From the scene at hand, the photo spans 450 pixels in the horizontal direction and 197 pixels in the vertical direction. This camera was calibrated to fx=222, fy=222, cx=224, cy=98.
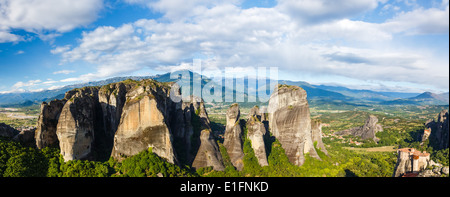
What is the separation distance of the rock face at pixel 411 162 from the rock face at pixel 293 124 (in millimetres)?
11291

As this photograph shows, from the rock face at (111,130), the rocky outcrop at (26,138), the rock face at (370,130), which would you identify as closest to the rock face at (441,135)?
the rock face at (370,130)

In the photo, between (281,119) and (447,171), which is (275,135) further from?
(447,171)

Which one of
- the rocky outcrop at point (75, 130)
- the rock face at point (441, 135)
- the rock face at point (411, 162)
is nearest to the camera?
the rocky outcrop at point (75, 130)

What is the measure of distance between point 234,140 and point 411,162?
25.5m

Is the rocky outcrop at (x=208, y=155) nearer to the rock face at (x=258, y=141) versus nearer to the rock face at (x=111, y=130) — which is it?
the rock face at (x=111, y=130)

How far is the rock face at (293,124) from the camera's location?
37125 millimetres

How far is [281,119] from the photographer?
40.0 m

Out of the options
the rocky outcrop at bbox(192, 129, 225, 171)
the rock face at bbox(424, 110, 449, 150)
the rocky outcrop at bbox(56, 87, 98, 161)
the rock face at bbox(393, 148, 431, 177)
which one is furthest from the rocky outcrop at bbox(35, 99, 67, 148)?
the rock face at bbox(424, 110, 449, 150)

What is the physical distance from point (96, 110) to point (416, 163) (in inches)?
1859

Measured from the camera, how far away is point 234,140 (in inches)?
1441

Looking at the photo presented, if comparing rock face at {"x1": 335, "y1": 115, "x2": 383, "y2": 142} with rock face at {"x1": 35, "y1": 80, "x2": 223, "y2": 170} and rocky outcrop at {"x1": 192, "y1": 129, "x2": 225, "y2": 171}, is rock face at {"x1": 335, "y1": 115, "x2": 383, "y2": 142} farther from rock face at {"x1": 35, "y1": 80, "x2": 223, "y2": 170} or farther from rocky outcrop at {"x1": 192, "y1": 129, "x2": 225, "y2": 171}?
rock face at {"x1": 35, "y1": 80, "x2": 223, "y2": 170}

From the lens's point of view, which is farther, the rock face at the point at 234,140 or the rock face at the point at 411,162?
the rock face at the point at 234,140
